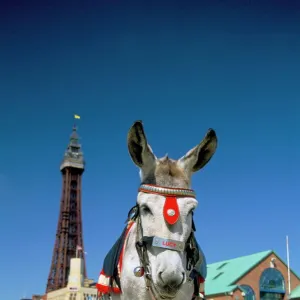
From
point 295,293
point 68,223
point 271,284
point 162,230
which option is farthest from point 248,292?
point 68,223

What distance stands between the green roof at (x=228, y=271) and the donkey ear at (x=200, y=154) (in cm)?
5479

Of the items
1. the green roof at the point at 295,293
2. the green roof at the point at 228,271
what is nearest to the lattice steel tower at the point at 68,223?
the green roof at the point at 228,271

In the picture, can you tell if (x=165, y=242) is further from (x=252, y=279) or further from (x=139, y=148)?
(x=252, y=279)

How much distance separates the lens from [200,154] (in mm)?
5281

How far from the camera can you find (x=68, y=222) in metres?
118

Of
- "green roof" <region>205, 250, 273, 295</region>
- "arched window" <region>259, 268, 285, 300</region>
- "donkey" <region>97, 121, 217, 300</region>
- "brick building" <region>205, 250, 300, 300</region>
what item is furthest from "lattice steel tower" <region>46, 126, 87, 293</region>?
"donkey" <region>97, 121, 217, 300</region>

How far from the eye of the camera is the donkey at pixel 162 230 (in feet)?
15.0

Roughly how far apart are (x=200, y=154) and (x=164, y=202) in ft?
2.50

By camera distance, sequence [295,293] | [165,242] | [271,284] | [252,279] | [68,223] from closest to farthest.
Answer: [165,242]
[252,279]
[295,293]
[271,284]
[68,223]

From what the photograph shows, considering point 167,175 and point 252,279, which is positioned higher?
point 252,279

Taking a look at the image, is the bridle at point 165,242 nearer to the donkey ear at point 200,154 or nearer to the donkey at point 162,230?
the donkey at point 162,230

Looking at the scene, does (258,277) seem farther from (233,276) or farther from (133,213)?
(133,213)

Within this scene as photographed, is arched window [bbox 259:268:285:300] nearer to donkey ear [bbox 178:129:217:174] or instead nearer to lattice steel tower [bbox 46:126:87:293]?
lattice steel tower [bbox 46:126:87:293]

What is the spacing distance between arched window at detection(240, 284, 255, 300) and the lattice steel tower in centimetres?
4973
